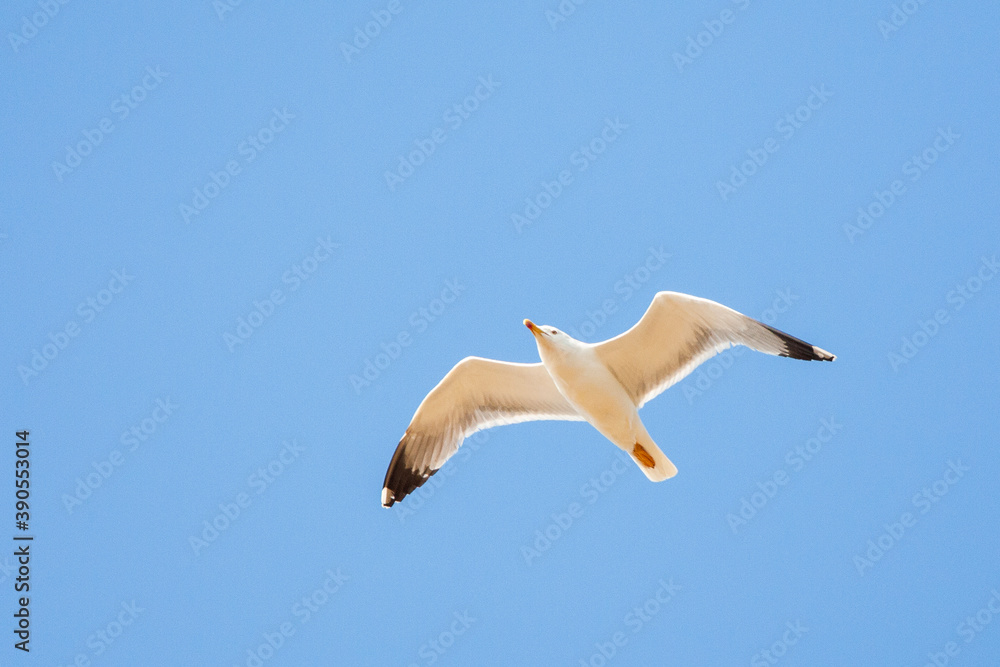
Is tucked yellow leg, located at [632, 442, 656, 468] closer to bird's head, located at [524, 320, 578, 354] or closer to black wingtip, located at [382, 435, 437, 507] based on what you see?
bird's head, located at [524, 320, 578, 354]

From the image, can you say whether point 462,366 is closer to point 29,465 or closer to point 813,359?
point 813,359

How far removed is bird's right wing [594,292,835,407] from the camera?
8375 mm

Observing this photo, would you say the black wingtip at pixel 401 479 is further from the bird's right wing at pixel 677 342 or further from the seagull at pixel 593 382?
the bird's right wing at pixel 677 342

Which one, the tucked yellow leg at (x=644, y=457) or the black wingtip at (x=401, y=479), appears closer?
the tucked yellow leg at (x=644, y=457)

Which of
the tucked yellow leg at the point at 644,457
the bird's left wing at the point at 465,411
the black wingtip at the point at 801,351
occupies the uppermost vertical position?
the bird's left wing at the point at 465,411

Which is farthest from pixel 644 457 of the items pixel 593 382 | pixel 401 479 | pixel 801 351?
pixel 401 479

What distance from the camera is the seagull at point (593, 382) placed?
8469 mm

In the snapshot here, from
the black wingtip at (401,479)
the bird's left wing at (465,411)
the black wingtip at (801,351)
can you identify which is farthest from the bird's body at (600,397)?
the black wingtip at (401,479)

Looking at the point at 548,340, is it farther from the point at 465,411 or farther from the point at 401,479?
the point at 401,479

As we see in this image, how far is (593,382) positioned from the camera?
856 cm

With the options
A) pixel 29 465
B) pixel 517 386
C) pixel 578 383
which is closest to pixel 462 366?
pixel 517 386

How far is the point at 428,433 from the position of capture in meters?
9.41

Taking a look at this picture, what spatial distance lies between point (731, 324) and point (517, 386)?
1.94 meters

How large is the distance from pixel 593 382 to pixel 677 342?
774 mm
